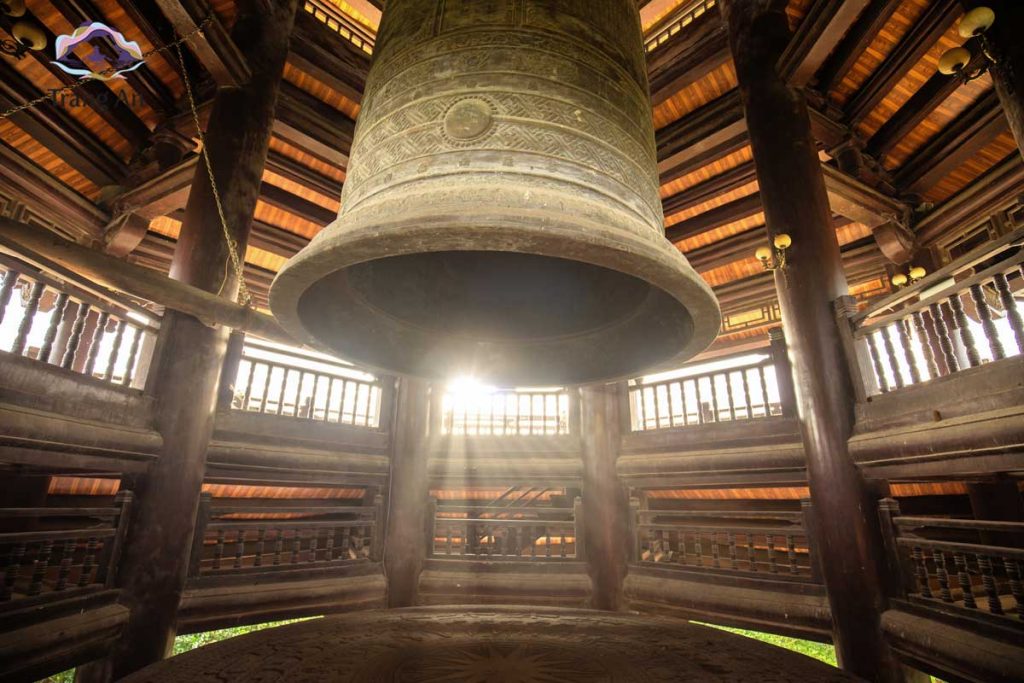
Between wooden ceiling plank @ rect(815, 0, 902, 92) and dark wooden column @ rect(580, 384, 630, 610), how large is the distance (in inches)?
202

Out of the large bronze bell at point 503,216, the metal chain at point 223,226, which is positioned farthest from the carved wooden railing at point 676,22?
the large bronze bell at point 503,216

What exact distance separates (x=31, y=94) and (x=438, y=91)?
709 centimetres

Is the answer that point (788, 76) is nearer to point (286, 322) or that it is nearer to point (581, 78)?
point (581, 78)

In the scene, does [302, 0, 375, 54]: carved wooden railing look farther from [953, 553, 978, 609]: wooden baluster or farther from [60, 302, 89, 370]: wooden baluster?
[953, 553, 978, 609]: wooden baluster

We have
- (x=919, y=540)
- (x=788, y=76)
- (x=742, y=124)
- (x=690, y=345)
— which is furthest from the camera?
(x=742, y=124)

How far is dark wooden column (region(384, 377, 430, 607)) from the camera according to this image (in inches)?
246

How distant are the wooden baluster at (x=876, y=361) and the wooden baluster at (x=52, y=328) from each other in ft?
20.7

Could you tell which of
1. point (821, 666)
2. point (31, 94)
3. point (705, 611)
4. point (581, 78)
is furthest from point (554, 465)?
point (31, 94)

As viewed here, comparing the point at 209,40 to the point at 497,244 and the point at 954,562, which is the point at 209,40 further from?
the point at 954,562

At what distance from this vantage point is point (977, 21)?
327 centimetres

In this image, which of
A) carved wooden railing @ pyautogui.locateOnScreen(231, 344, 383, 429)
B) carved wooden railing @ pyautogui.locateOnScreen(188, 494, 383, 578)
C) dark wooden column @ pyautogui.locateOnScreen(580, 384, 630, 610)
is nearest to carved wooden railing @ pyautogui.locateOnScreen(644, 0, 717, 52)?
dark wooden column @ pyautogui.locateOnScreen(580, 384, 630, 610)

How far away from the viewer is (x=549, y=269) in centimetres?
239

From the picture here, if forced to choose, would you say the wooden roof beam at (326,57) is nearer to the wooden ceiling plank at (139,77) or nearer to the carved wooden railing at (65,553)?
the wooden ceiling plank at (139,77)

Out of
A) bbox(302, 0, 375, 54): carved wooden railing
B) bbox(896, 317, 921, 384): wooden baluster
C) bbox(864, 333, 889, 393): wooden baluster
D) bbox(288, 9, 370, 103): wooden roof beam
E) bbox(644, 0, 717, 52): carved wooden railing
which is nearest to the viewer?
bbox(896, 317, 921, 384): wooden baluster
